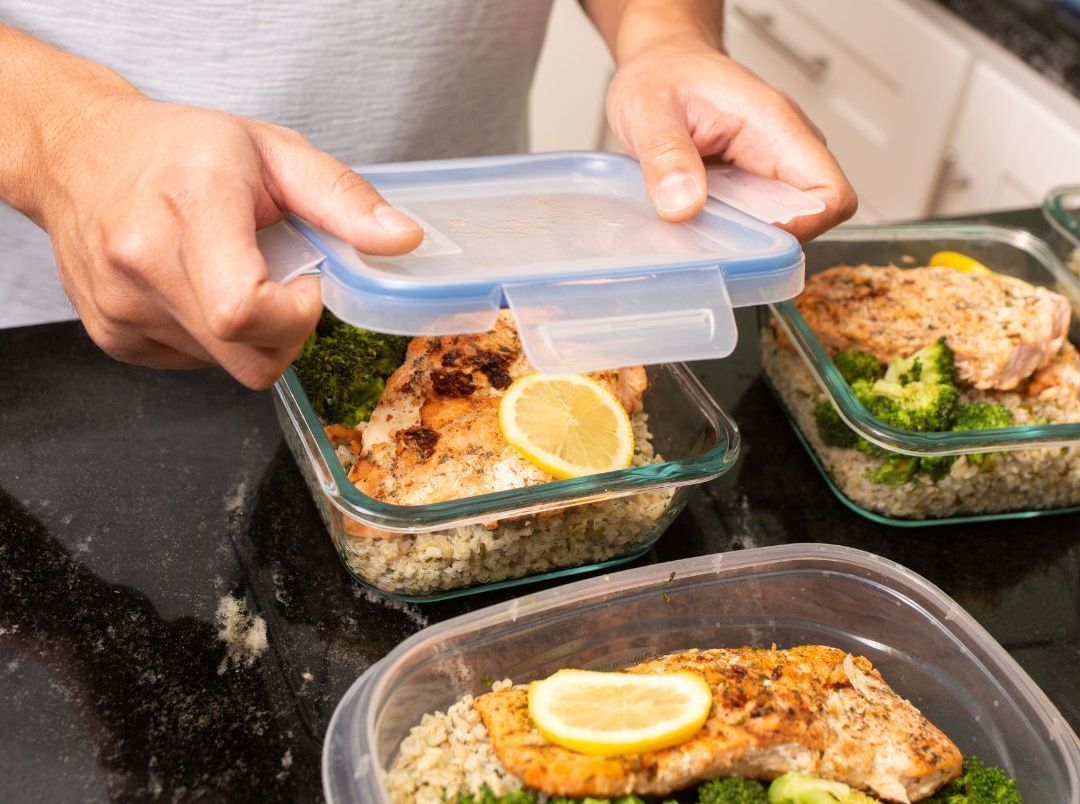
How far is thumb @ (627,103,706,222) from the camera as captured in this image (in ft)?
4.03

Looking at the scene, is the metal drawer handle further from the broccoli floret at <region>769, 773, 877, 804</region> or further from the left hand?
the broccoli floret at <region>769, 773, 877, 804</region>

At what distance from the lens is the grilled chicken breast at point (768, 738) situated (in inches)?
40.1

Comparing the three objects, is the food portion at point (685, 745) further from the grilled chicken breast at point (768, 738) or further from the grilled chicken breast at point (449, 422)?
the grilled chicken breast at point (449, 422)

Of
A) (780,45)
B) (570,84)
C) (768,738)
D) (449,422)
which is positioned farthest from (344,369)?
(570,84)

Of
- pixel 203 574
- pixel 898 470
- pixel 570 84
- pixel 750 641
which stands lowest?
pixel 570 84

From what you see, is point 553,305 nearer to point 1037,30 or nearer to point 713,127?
point 713,127

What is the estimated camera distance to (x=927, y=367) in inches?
58.2

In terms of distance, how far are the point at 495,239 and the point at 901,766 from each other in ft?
2.14

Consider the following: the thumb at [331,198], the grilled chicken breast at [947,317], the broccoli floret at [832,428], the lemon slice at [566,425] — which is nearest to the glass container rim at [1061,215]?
the grilled chicken breast at [947,317]

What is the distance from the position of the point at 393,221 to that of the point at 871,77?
2503mm

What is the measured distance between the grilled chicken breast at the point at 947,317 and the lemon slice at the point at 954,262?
8cm

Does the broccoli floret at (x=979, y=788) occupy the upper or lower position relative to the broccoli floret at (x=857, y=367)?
lower

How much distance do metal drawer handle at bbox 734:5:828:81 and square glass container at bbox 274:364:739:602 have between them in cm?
226

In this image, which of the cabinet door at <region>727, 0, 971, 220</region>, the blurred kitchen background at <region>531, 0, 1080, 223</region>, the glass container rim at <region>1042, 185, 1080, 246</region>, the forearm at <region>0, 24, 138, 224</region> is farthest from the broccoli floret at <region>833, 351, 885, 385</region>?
the cabinet door at <region>727, 0, 971, 220</region>
